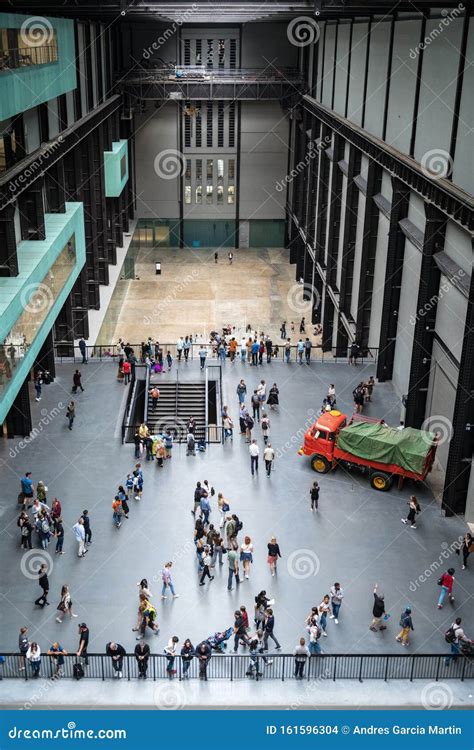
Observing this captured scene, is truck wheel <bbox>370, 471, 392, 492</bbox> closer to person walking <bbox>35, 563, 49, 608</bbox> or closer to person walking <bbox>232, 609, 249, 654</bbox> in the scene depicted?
person walking <bbox>232, 609, 249, 654</bbox>

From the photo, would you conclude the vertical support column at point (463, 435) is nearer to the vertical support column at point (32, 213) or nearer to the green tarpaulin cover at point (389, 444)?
the green tarpaulin cover at point (389, 444)

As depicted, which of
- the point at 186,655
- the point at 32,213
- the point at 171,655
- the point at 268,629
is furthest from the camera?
the point at 32,213

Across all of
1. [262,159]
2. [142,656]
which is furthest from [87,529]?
[262,159]

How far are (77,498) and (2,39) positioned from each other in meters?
15.7

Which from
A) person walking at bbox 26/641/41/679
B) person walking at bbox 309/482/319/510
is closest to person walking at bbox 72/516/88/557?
person walking at bbox 26/641/41/679

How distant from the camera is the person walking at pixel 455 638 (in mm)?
20422

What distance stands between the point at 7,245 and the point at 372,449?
47.6 feet

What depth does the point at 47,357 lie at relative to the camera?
3591 cm

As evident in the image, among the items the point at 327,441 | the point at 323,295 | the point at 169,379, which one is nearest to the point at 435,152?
the point at 327,441

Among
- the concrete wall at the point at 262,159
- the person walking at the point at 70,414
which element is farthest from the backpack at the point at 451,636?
the concrete wall at the point at 262,159

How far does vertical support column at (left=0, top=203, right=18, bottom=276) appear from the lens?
27.9 meters

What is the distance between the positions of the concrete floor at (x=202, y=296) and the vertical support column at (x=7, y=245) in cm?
1692

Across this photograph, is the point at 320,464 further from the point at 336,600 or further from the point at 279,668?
the point at 279,668

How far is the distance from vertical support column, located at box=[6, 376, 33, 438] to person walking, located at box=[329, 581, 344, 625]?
14.9m
